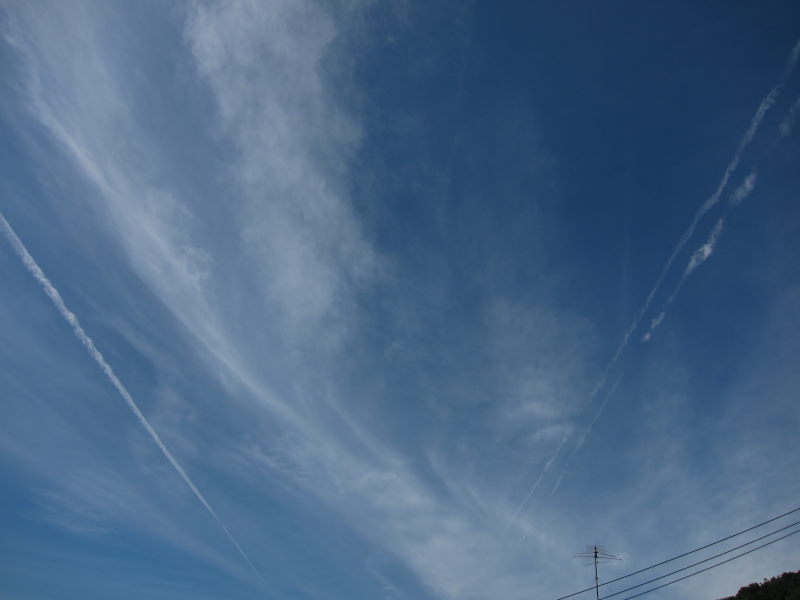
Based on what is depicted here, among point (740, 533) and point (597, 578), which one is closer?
point (740, 533)

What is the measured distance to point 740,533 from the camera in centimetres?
3447

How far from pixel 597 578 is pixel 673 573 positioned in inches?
567

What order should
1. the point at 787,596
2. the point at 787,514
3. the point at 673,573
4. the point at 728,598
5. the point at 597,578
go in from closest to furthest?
1. the point at 787,596
2. the point at 787,514
3. the point at 728,598
4. the point at 673,573
5. the point at 597,578

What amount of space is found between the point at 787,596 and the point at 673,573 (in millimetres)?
9500

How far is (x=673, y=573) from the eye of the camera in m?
39.5

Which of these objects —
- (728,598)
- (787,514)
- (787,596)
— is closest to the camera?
(787,596)

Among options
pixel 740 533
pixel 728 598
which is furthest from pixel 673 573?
pixel 740 533

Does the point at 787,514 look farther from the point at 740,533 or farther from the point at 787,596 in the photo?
the point at 787,596

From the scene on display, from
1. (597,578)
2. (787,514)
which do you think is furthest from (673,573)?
(597,578)

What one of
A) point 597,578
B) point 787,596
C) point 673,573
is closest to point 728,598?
point 673,573

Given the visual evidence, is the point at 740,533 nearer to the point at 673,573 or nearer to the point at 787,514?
the point at 787,514

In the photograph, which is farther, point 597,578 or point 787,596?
point 597,578

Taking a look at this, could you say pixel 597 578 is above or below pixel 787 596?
above

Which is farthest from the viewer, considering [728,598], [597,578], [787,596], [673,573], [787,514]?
[597,578]
